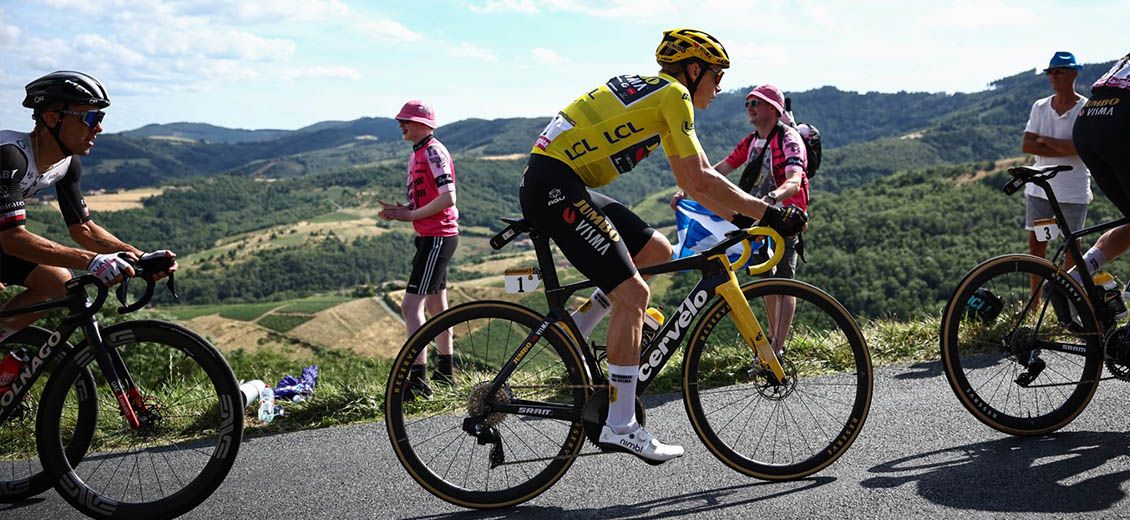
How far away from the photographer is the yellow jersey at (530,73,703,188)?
3.60 m

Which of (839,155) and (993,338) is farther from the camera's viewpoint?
(839,155)

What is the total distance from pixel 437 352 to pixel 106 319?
61.7ft

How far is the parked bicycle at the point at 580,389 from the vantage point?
370 centimetres

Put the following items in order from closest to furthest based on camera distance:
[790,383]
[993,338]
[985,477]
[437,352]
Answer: [985,477] < [790,383] < [993,338] < [437,352]

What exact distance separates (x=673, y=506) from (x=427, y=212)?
3.53 metres

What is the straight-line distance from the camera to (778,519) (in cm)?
333

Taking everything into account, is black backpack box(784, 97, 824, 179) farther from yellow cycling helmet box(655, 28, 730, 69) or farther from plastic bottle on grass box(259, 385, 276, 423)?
plastic bottle on grass box(259, 385, 276, 423)

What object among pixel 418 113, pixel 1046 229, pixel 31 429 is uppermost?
pixel 418 113

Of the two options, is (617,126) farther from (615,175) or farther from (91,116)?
(91,116)

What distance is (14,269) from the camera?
3.96 meters

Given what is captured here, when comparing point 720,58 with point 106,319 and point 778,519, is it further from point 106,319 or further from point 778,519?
point 106,319

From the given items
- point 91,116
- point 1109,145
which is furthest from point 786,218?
point 91,116

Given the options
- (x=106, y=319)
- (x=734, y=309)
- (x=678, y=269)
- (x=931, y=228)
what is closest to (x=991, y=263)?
(x=734, y=309)

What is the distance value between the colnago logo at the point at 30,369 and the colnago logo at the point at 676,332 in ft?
8.95
